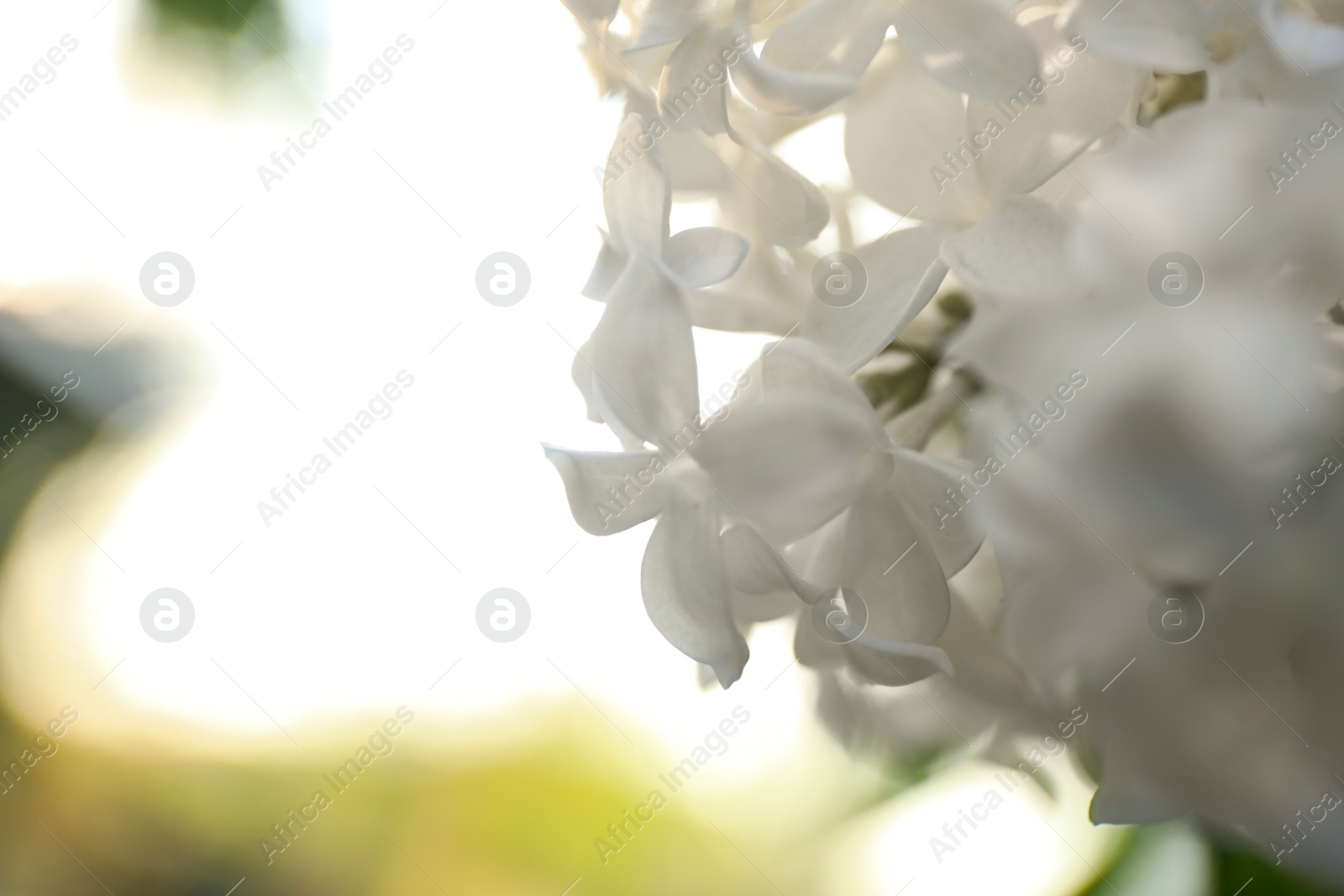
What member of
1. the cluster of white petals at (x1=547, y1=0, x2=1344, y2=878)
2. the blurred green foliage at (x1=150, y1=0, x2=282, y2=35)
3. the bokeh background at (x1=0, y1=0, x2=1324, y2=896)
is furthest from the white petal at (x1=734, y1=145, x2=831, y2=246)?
the blurred green foliage at (x1=150, y1=0, x2=282, y2=35)

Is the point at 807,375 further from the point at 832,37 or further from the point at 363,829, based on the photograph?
the point at 363,829

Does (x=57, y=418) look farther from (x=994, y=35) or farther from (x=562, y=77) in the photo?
(x=994, y=35)

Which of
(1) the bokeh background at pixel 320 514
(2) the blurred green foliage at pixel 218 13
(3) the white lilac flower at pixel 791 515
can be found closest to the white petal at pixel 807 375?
(3) the white lilac flower at pixel 791 515

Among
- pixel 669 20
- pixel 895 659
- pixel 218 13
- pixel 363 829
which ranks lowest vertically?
pixel 363 829

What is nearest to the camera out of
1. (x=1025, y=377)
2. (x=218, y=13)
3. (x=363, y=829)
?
(x=1025, y=377)

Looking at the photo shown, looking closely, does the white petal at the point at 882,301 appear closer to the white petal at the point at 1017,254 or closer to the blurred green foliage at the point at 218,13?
the white petal at the point at 1017,254

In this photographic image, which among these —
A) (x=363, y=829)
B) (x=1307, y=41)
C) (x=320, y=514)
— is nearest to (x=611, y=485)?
(x=1307, y=41)

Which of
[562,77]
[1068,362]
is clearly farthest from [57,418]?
[1068,362]
